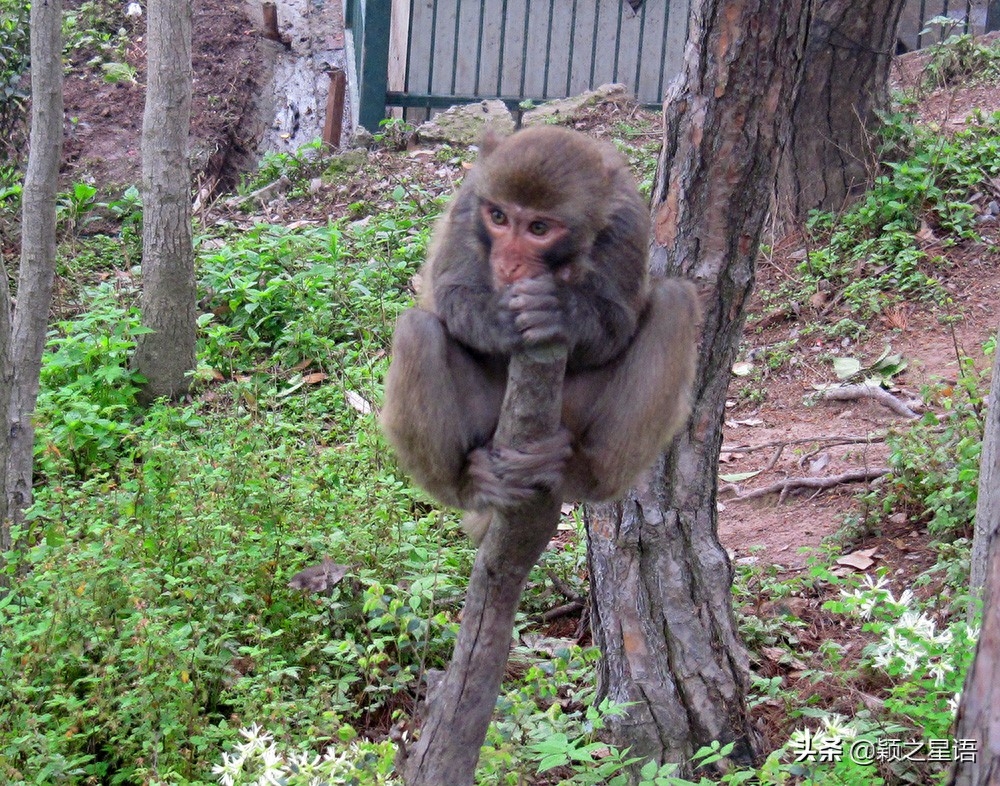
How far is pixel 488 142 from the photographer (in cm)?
356

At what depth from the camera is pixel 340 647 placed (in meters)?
4.23

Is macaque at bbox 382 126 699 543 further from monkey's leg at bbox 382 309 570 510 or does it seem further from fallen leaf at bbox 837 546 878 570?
fallen leaf at bbox 837 546 878 570

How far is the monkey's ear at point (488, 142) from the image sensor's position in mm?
3469

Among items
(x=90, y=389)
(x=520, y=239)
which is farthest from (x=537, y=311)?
(x=90, y=389)

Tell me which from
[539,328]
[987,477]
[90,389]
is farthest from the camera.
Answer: [90,389]

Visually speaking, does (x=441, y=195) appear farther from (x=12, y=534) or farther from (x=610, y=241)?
(x=610, y=241)

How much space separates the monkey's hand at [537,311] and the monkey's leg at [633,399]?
785 mm

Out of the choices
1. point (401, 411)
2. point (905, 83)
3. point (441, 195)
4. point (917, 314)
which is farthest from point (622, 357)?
point (905, 83)

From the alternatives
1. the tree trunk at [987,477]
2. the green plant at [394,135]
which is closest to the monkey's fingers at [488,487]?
the tree trunk at [987,477]

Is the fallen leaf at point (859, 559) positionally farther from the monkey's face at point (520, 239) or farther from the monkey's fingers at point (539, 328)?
the monkey's fingers at point (539, 328)

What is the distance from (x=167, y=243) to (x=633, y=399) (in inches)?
203

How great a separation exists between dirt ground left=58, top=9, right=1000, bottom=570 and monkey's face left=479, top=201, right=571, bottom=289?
128 inches

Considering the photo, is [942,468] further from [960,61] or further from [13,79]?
[13,79]

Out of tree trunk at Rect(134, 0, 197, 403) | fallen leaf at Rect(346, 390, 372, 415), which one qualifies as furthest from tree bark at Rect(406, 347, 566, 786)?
tree trunk at Rect(134, 0, 197, 403)
